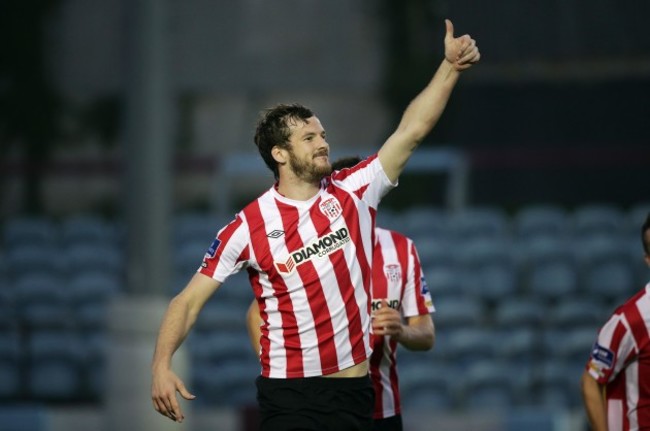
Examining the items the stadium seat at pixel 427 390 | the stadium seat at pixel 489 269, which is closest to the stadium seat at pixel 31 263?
the stadium seat at pixel 489 269

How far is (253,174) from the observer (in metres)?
14.4

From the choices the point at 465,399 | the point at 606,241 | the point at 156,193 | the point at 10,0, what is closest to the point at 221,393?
the point at 465,399

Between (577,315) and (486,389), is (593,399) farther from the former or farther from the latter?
(577,315)

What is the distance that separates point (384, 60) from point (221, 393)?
633 centimetres

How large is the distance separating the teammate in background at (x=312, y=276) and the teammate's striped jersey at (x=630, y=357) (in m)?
0.84

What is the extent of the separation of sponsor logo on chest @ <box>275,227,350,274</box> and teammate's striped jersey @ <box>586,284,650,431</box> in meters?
1.01

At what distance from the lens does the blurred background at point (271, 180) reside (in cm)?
779

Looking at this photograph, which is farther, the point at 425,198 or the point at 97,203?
the point at 97,203

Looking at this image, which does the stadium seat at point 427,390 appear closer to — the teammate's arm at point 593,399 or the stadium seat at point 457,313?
the stadium seat at point 457,313

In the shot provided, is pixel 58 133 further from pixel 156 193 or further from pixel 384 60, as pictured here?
pixel 156 193

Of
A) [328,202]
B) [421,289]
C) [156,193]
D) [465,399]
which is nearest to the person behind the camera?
[328,202]

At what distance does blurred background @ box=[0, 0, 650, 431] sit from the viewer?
779 cm

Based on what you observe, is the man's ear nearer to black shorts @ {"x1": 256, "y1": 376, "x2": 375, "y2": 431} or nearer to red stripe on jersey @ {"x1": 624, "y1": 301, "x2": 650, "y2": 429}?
black shorts @ {"x1": 256, "y1": 376, "x2": 375, "y2": 431}

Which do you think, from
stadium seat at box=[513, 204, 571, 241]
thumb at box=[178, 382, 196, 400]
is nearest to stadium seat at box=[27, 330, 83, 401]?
stadium seat at box=[513, 204, 571, 241]
